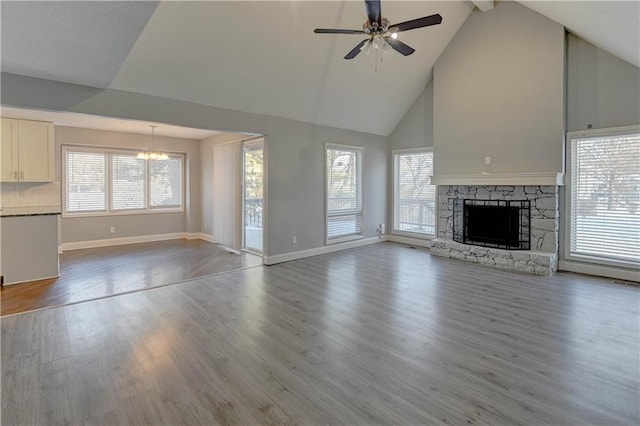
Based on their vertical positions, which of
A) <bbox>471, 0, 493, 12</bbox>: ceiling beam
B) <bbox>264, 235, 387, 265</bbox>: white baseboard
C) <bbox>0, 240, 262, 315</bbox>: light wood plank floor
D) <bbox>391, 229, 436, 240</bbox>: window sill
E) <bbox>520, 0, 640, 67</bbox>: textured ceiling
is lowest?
<bbox>0, 240, 262, 315</bbox>: light wood plank floor

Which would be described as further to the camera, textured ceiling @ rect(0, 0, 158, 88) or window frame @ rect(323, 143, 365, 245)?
window frame @ rect(323, 143, 365, 245)

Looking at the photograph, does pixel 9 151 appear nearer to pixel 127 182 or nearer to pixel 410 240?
pixel 127 182

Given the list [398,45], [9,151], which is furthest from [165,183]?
[398,45]

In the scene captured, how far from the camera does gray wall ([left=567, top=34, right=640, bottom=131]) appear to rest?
4789 millimetres

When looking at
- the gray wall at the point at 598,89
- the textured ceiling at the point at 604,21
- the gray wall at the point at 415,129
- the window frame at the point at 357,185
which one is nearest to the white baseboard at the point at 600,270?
the gray wall at the point at 598,89

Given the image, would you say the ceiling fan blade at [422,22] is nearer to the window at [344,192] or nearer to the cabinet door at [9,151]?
the window at [344,192]

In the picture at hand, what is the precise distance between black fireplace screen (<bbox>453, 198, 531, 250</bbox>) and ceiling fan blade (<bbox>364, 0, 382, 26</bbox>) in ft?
13.6

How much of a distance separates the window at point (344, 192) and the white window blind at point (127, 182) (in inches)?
192

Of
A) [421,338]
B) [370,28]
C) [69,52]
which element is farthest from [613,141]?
[69,52]

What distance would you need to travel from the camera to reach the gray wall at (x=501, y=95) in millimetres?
5211

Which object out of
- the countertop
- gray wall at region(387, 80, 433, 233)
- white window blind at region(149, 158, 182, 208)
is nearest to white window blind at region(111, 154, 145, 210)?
white window blind at region(149, 158, 182, 208)

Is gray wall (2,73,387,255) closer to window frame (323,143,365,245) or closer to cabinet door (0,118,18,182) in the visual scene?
window frame (323,143,365,245)

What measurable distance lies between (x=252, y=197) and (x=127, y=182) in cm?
342

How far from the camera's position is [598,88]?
5.05 metres
